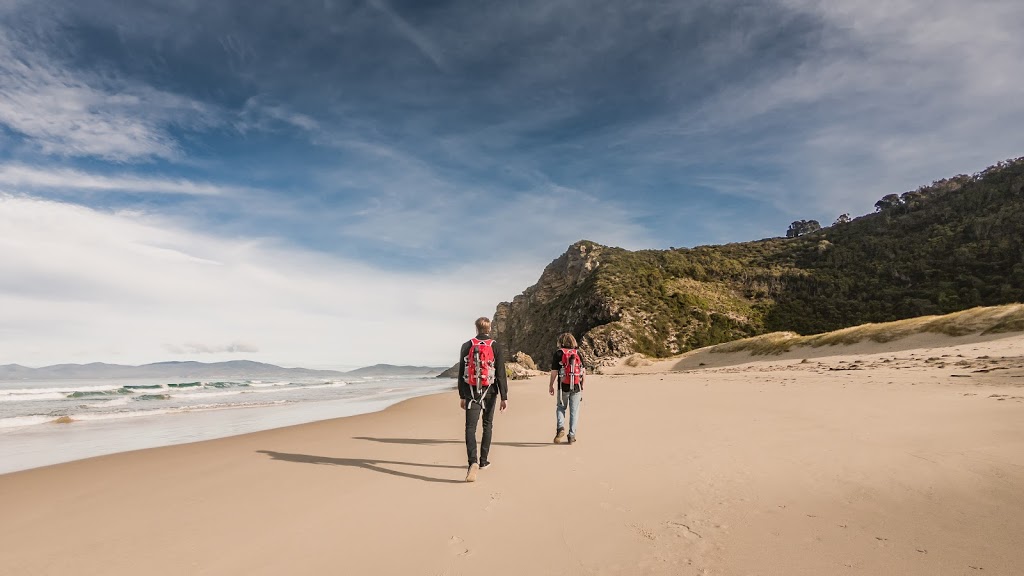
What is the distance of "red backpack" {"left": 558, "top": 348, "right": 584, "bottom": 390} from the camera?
9133 mm

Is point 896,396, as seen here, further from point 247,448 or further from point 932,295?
point 932,295

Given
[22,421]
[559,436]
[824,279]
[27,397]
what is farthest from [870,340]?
[27,397]

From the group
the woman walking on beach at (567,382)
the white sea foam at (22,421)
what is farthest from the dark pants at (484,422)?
the white sea foam at (22,421)

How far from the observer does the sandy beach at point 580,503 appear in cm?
367

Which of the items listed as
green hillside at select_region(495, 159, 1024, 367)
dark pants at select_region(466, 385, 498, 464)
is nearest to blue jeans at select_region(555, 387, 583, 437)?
dark pants at select_region(466, 385, 498, 464)

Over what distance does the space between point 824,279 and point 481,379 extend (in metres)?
67.1

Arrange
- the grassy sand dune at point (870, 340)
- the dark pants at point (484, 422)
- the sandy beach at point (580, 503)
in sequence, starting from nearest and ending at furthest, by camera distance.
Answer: the sandy beach at point (580, 503) < the dark pants at point (484, 422) < the grassy sand dune at point (870, 340)

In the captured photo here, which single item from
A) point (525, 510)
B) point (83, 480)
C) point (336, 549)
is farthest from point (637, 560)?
point (83, 480)

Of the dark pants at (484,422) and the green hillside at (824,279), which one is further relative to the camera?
the green hillside at (824,279)

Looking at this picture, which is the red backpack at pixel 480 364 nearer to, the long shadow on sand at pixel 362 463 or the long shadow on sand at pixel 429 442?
the long shadow on sand at pixel 362 463

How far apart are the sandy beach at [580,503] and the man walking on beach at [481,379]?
79 cm

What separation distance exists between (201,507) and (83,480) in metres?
3.49

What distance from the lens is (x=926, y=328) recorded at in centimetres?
2573

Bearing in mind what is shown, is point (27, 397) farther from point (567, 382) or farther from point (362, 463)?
point (567, 382)
